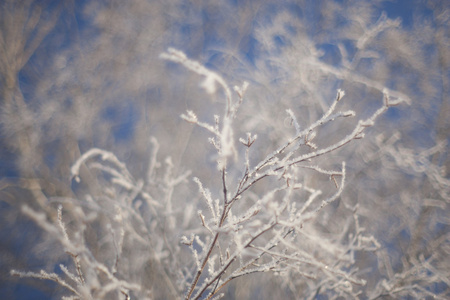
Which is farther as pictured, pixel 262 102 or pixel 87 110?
pixel 262 102

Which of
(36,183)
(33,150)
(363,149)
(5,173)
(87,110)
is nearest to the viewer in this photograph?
(36,183)

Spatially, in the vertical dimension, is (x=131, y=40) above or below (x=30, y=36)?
above

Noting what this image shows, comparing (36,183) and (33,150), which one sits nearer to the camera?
(36,183)

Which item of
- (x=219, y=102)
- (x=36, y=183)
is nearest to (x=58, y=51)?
(x=36, y=183)

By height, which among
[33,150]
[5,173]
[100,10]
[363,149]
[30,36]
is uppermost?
[100,10]

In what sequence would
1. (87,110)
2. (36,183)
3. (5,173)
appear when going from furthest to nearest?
(5,173), (87,110), (36,183)

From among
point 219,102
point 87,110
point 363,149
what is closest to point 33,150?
point 87,110

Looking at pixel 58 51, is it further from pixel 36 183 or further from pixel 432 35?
pixel 432 35

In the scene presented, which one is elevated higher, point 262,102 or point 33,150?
point 262,102

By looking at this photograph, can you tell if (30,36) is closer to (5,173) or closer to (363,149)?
(5,173)
